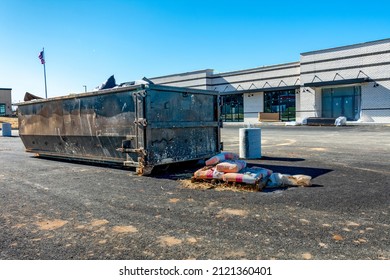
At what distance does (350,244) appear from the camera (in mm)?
3258

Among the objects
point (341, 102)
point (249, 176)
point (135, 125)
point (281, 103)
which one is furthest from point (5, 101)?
point (249, 176)

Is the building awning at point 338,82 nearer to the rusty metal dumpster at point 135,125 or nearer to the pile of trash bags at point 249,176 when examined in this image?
the rusty metal dumpster at point 135,125

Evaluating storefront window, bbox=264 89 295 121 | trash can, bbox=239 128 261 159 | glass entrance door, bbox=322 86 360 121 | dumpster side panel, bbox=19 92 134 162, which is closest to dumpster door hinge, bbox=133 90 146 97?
dumpster side panel, bbox=19 92 134 162

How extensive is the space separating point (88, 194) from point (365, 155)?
26.6 feet

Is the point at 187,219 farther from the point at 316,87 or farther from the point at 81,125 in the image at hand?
the point at 316,87

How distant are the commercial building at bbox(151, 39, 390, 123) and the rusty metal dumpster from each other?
24.3 meters

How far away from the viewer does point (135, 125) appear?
7.25 m

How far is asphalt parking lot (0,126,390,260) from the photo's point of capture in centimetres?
318

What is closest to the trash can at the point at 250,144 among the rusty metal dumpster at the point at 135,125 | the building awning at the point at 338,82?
the rusty metal dumpster at the point at 135,125

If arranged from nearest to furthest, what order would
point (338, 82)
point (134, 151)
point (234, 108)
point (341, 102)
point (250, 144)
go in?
point (134, 151) → point (250, 144) → point (338, 82) → point (341, 102) → point (234, 108)

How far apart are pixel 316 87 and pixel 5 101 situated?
47168 millimetres

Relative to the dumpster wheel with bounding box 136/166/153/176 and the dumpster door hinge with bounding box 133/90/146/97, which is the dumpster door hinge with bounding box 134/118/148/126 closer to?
the dumpster door hinge with bounding box 133/90/146/97

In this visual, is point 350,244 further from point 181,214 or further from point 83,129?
point 83,129

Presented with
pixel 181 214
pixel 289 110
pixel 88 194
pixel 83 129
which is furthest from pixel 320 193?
pixel 289 110
